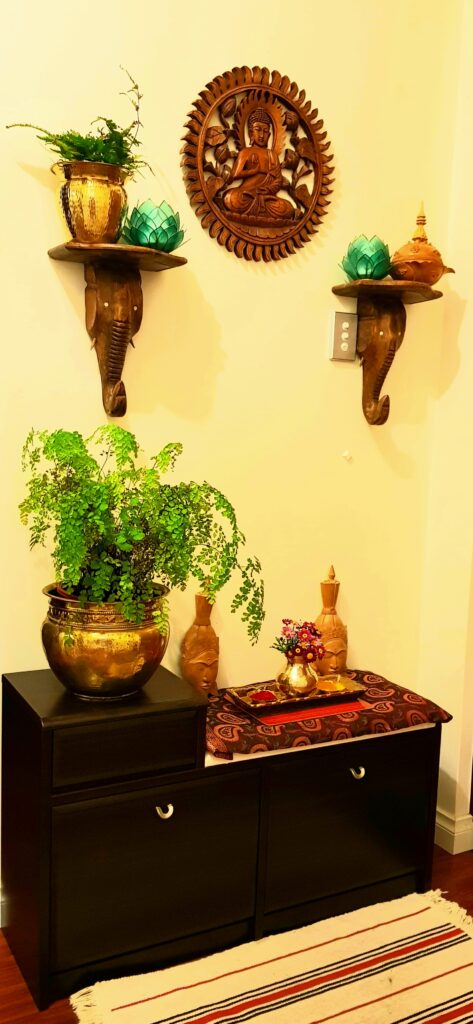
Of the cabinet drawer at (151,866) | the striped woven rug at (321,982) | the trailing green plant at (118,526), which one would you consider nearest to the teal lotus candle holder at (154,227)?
the trailing green plant at (118,526)

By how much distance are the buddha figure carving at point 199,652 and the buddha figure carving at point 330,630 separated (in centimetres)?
37

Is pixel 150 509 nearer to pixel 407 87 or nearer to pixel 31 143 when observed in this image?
pixel 31 143

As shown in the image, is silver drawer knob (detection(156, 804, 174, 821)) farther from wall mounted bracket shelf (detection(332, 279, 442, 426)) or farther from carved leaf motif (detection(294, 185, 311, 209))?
carved leaf motif (detection(294, 185, 311, 209))

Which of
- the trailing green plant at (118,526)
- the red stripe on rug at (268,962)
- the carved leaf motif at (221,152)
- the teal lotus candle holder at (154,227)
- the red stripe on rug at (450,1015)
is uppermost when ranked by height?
the carved leaf motif at (221,152)

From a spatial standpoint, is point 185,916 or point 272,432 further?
point 272,432

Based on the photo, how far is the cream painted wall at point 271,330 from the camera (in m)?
2.18

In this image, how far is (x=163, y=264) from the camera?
2.20 metres

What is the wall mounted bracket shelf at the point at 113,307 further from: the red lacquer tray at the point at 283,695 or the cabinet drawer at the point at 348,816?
the cabinet drawer at the point at 348,816

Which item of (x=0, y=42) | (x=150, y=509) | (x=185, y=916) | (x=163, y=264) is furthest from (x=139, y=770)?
(x=0, y=42)

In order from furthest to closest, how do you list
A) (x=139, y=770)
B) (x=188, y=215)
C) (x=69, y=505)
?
1. (x=188, y=215)
2. (x=139, y=770)
3. (x=69, y=505)

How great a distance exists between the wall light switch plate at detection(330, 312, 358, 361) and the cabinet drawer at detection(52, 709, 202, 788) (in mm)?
1106

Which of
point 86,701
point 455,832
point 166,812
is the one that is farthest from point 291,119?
point 455,832

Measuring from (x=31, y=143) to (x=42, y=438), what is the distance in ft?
2.30

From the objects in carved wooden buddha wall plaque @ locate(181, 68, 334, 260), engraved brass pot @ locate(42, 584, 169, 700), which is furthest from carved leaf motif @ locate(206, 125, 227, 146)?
engraved brass pot @ locate(42, 584, 169, 700)
